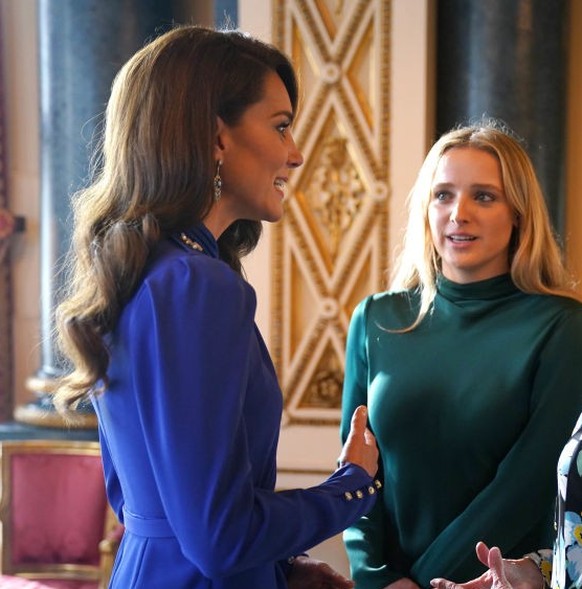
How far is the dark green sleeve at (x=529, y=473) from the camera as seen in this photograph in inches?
87.6

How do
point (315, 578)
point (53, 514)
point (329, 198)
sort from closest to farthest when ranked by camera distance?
point (315, 578), point (53, 514), point (329, 198)

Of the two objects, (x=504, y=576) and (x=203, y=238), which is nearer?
(x=203, y=238)

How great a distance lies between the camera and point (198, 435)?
4.66 feet

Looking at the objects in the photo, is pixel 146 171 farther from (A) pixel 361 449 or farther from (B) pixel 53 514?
(B) pixel 53 514

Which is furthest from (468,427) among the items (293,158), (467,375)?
(293,158)

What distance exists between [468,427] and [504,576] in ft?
1.68

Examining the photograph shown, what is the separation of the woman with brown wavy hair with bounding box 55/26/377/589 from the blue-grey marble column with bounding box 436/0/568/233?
A: 2611 mm

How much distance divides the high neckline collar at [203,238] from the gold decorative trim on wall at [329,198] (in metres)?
2.75

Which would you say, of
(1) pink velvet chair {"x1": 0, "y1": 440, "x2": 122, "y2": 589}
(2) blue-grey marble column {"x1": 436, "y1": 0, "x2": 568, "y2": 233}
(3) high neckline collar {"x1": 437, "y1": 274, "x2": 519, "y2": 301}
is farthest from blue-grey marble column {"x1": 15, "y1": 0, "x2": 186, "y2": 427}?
(3) high neckline collar {"x1": 437, "y1": 274, "x2": 519, "y2": 301}

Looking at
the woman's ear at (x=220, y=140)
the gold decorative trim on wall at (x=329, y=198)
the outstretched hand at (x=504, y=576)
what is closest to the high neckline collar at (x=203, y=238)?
the woman's ear at (x=220, y=140)

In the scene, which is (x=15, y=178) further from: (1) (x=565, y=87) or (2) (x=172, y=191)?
(2) (x=172, y=191)

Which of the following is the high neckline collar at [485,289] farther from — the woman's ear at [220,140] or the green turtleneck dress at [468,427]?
the woman's ear at [220,140]

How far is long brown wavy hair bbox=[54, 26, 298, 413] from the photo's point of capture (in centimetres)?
154

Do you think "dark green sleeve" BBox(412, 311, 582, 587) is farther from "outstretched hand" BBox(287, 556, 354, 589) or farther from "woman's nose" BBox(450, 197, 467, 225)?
"outstretched hand" BBox(287, 556, 354, 589)
